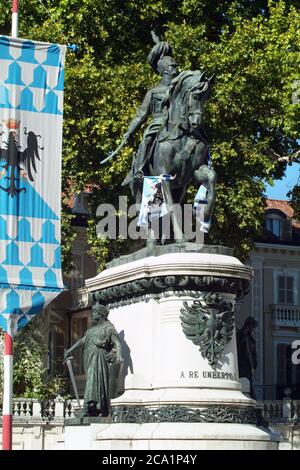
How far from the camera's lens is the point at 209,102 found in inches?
1491

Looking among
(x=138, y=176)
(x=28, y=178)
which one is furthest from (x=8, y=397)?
(x=138, y=176)

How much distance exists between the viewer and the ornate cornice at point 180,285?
750 inches

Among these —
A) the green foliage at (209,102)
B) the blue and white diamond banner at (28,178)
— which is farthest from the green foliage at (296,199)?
the blue and white diamond banner at (28,178)

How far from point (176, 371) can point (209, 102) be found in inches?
790

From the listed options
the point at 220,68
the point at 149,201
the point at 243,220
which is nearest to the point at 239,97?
the point at 220,68

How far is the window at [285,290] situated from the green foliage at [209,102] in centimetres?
2255

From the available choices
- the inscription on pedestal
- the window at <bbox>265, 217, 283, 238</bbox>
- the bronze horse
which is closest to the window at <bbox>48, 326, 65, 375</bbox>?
the window at <bbox>265, 217, 283, 238</bbox>

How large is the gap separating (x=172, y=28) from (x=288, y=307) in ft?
83.3

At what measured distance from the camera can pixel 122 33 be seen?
41.0m

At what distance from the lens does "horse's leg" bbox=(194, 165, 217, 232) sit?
20.0 meters

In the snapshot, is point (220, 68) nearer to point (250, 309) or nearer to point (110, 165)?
point (110, 165)

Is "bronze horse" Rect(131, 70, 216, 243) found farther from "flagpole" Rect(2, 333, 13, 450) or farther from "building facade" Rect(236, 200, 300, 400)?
"building facade" Rect(236, 200, 300, 400)
